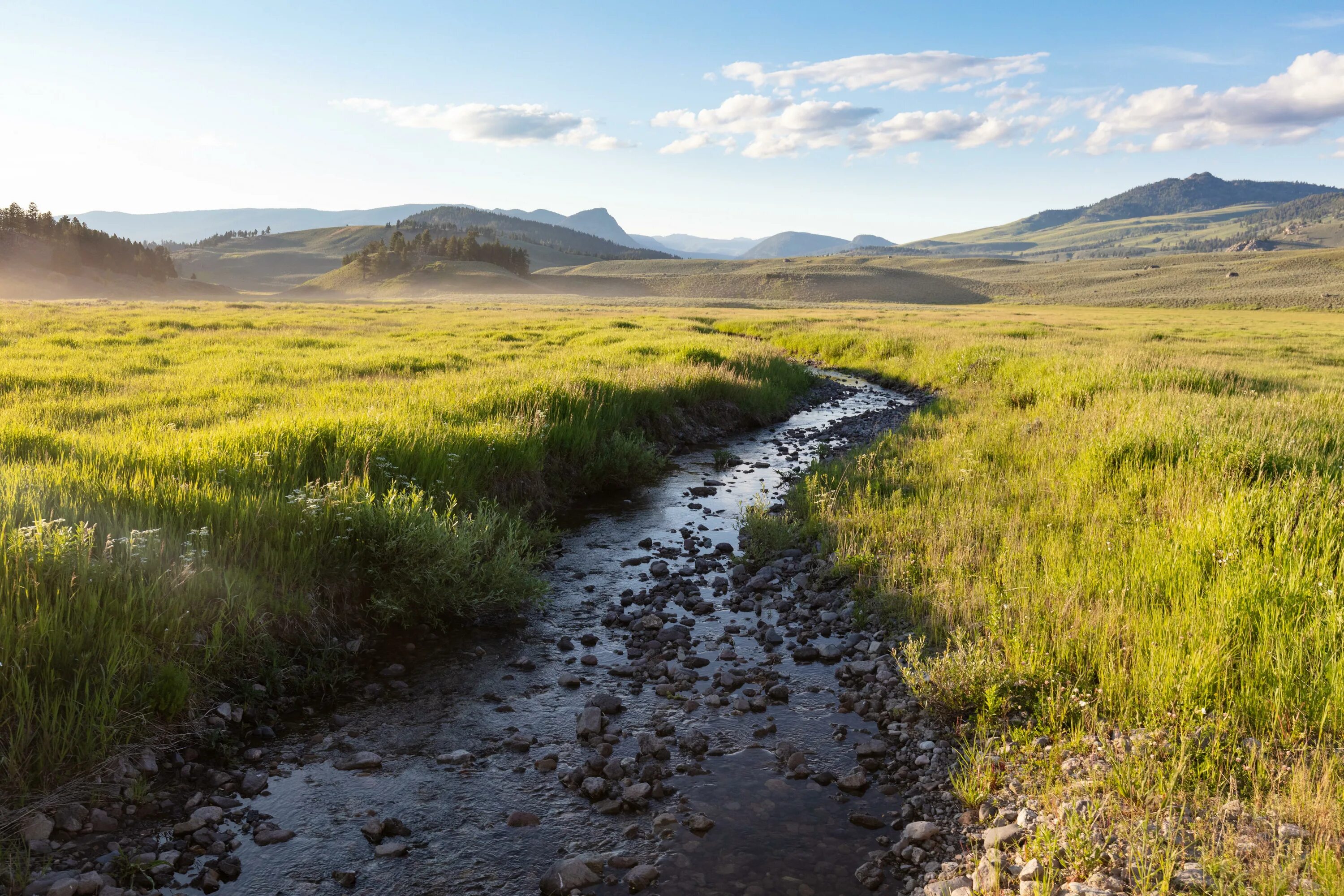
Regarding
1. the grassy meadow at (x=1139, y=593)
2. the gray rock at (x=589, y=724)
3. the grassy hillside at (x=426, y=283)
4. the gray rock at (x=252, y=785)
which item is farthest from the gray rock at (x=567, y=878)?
the grassy hillside at (x=426, y=283)

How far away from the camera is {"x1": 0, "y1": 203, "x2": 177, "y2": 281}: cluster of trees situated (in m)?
105

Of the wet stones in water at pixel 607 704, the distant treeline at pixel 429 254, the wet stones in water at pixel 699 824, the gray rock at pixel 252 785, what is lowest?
the wet stones in water at pixel 699 824

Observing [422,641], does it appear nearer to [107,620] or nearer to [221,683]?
[221,683]

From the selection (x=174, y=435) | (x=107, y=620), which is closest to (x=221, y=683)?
(x=107, y=620)

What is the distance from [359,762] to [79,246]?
141 meters

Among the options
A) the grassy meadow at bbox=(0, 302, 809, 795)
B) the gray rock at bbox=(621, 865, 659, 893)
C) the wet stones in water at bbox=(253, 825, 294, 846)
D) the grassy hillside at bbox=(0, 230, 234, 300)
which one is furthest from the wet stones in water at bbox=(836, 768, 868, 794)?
the grassy hillside at bbox=(0, 230, 234, 300)

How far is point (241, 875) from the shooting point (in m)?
4.32

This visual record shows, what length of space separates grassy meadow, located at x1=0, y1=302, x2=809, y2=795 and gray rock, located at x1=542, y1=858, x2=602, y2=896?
307 cm

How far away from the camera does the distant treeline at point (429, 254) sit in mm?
150375

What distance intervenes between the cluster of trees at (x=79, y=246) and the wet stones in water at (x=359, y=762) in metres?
130

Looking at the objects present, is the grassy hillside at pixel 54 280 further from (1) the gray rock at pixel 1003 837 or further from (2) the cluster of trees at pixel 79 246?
(1) the gray rock at pixel 1003 837

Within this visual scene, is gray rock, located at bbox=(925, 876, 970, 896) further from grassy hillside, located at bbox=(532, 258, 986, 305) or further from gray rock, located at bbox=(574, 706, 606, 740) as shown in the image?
grassy hillside, located at bbox=(532, 258, 986, 305)

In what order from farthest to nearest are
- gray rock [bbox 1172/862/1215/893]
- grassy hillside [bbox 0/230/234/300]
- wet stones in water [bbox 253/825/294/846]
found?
1. grassy hillside [bbox 0/230/234/300]
2. wet stones in water [bbox 253/825/294/846]
3. gray rock [bbox 1172/862/1215/893]

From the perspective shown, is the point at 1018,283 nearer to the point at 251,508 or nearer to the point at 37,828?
the point at 251,508
